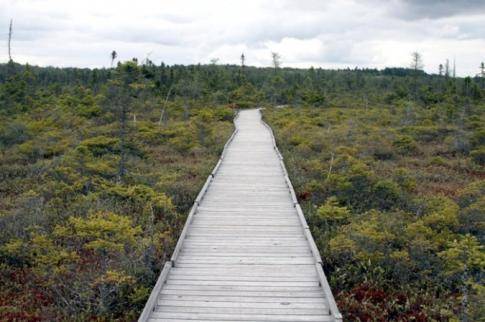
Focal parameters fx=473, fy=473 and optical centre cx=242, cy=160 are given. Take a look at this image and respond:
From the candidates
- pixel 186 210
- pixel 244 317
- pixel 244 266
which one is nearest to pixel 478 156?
pixel 186 210

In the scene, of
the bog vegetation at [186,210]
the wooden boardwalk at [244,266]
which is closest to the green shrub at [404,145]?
the bog vegetation at [186,210]

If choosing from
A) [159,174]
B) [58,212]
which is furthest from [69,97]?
[58,212]

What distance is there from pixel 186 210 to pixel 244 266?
4.57 meters

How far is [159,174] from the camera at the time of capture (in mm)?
16156

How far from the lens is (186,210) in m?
12.7

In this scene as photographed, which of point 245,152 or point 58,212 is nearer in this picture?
point 58,212

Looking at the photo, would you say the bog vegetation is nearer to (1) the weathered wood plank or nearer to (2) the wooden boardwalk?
(2) the wooden boardwalk

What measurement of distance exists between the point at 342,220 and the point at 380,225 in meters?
1.14

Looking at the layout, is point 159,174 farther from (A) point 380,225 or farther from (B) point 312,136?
(B) point 312,136

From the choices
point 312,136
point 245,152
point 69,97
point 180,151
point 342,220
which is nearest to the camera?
point 342,220

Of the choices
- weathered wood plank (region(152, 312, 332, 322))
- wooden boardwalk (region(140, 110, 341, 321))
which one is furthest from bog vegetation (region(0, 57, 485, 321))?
weathered wood plank (region(152, 312, 332, 322))

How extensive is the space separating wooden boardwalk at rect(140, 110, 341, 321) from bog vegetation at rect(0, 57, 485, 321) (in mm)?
568

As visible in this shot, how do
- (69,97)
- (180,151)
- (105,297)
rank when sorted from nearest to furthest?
(105,297)
(180,151)
(69,97)

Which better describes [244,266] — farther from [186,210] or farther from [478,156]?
[478,156]
